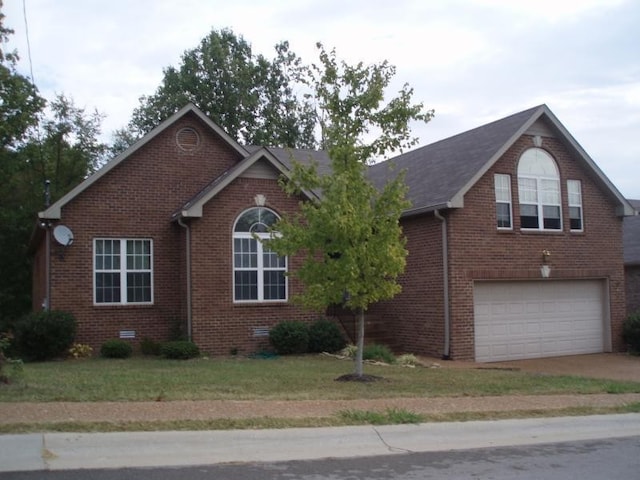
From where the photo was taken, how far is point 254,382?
1225 cm

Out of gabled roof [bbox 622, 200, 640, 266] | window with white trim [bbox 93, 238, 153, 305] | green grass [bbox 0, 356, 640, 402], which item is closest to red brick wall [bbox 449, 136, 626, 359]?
green grass [bbox 0, 356, 640, 402]

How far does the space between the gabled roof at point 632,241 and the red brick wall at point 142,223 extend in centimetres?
1315

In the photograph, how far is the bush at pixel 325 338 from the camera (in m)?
17.8

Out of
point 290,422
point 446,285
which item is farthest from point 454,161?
point 290,422

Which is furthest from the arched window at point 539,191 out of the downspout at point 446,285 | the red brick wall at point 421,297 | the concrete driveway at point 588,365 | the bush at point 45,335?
the bush at point 45,335

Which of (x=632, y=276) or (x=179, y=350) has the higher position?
(x=632, y=276)

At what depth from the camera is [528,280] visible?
18.8m

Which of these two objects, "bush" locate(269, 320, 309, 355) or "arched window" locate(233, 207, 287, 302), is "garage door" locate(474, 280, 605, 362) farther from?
"arched window" locate(233, 207, 287, 302)

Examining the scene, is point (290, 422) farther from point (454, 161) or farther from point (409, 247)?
point (454, 161)

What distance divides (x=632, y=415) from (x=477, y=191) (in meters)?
8.29

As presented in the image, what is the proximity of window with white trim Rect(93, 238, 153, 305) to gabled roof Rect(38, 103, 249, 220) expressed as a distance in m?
1.24

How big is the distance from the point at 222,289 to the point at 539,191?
8.83 metres

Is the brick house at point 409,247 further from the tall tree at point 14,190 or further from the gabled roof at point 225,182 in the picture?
the tall tree at point 14,190

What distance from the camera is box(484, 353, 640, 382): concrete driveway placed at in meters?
15.6
